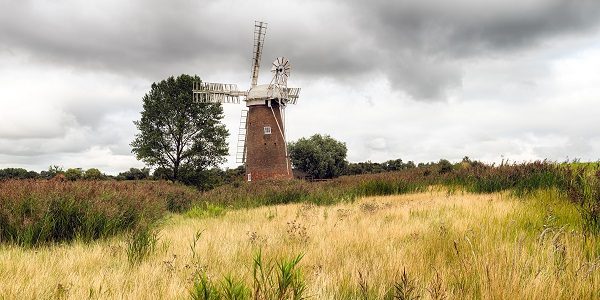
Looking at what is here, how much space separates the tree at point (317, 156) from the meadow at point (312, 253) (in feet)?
174

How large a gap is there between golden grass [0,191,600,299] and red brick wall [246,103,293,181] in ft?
97.3

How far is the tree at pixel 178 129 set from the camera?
117 ft

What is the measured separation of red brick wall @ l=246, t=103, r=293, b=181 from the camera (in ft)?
120

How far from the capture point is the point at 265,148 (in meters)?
37.0

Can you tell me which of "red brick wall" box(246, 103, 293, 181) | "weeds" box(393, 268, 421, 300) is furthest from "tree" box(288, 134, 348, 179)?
"weeds" box(393, 268, 421, 300)

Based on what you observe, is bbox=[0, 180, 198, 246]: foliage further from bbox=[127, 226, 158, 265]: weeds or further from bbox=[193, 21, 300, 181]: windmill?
bbox=[193, 21, 300, 181]: windmill

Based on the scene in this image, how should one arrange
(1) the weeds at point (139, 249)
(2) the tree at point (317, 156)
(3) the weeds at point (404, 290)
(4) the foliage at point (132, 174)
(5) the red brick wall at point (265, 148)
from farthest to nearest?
1. (2) the tree at point (317, 156)
2. (4) the foliage at point (132, 174)
3. (5) the red brick wall at point (265, 148)
4. (1) the weeds at point (139, 249)
5. (3) the weeds at point (404, 290)

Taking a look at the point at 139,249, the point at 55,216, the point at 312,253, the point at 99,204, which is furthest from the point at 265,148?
the point at 312,253

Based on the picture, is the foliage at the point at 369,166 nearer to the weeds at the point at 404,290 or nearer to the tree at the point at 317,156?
the tree at the point at 317,156

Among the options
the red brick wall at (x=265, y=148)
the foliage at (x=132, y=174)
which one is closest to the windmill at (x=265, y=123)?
the red brick wall at (x=265, y=148)

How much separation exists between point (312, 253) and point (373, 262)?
0.94 meters

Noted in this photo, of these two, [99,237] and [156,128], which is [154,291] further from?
[156,128]

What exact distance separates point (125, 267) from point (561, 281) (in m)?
4.06

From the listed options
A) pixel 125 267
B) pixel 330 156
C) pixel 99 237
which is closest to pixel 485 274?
pixel 125 267
